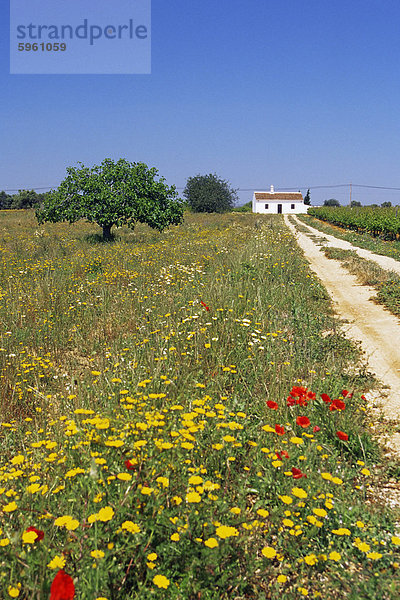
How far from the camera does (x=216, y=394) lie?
394 centimetres

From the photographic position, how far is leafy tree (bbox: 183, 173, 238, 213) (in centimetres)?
6831

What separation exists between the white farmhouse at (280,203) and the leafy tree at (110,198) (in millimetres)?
81662

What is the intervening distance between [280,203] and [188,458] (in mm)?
100664

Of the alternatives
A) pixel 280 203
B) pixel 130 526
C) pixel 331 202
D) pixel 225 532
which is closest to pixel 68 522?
pixel 130 526

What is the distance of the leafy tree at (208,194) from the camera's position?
6831cm

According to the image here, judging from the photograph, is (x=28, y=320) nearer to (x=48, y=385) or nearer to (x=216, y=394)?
(x=48, y=385)

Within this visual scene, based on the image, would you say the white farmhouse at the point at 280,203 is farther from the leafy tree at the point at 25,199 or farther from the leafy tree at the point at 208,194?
the leafy tree at the point at 25,199

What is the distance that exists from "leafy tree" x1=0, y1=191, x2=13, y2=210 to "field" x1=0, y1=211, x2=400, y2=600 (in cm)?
6867

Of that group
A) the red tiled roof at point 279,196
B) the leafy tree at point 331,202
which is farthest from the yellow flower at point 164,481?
the leafy tree at point 331,202

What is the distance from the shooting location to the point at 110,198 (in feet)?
57.3

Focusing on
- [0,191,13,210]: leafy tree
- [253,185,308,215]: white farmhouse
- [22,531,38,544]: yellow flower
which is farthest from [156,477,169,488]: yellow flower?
[253,185,308,215]: white farmhouse

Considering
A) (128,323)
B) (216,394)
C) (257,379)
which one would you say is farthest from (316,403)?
(128,323)

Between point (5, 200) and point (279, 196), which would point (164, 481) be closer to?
point (5, 200)

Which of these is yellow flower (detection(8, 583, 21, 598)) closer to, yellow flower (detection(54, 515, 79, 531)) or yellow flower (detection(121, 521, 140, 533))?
yellow flower (detection(54, 515, 79, 531))
